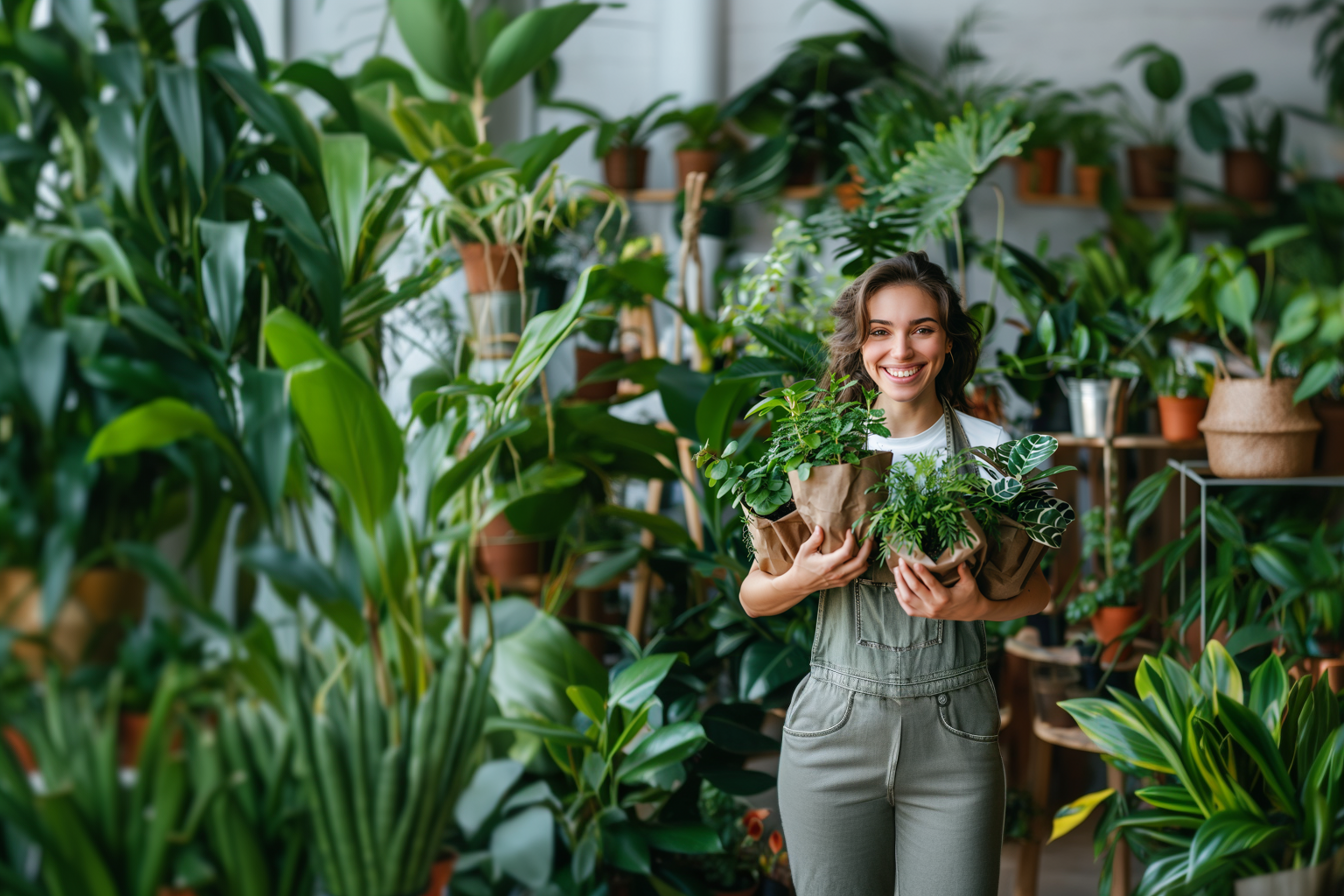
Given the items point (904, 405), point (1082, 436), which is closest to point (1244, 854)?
point (904, 405)

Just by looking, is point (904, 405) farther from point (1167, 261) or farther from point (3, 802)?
point (1167, 261)

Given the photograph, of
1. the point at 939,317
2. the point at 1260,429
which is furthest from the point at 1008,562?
the point at 1260,429

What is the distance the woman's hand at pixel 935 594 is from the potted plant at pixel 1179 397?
145 centimetres

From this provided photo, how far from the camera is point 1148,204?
3.33m

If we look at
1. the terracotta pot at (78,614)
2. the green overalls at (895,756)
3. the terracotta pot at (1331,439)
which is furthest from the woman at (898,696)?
the terracotta pot at (1331,439)

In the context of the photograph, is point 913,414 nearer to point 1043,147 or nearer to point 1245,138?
point 1043,147

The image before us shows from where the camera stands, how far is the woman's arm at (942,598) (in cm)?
104

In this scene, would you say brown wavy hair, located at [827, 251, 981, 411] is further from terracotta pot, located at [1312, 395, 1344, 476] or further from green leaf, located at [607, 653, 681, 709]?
terracotta pot, located at [1312, 395, 1344, 476]

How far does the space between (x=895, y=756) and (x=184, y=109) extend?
1096 millimetres

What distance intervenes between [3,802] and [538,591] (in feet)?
5.29

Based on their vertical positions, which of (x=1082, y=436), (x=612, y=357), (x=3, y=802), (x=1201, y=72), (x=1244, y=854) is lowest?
(x=1244, y=854)

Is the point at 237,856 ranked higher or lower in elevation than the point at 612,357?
lower

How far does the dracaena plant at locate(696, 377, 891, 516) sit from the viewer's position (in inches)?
41.3

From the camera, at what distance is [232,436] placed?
93 cm
